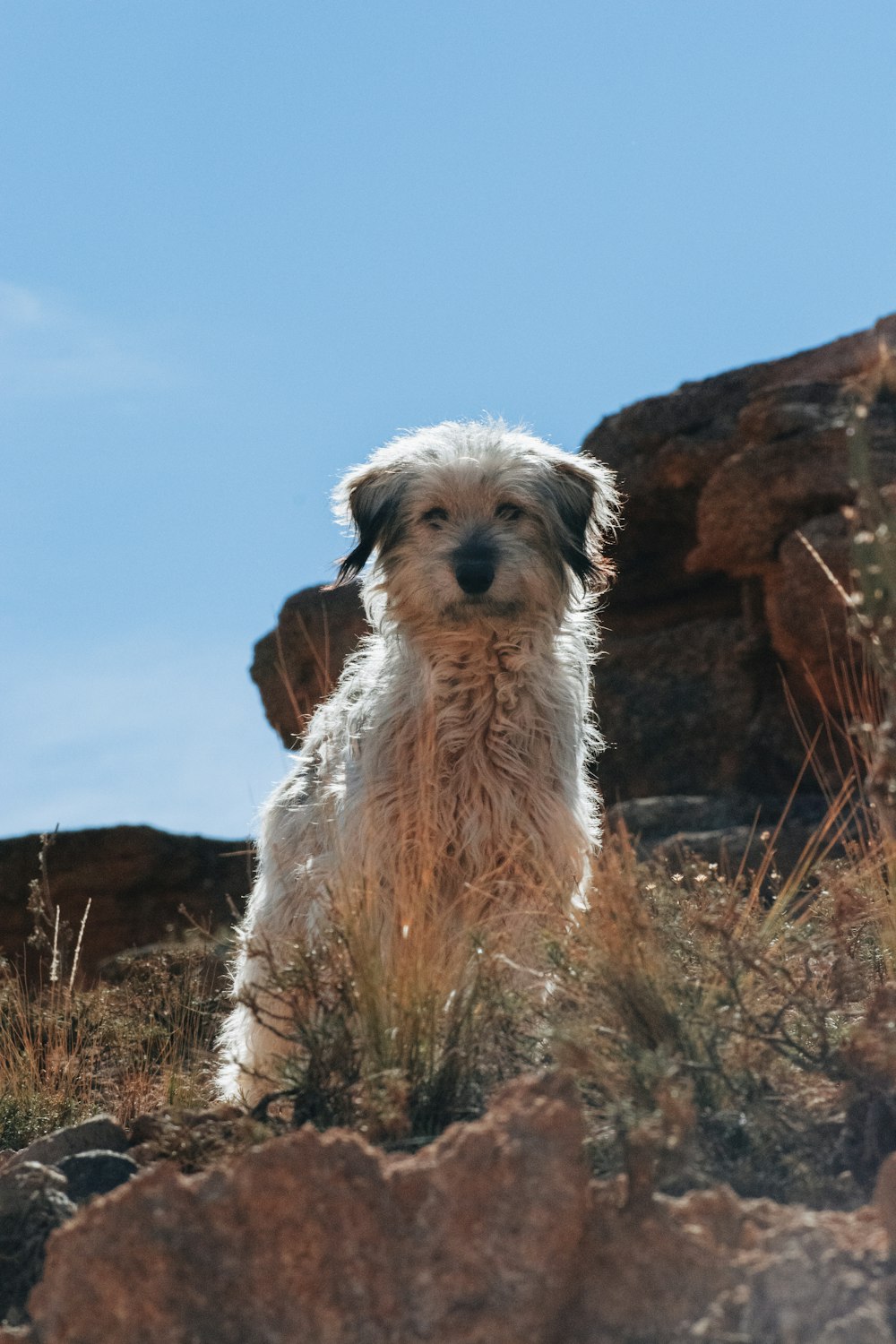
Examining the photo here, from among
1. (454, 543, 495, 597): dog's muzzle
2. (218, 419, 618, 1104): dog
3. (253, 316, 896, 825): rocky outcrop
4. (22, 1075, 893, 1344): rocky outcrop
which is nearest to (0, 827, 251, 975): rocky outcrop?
(253, 316, 896, 825): rocky outcrop

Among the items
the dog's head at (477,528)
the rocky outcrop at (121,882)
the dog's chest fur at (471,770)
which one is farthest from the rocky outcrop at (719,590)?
the dog's chest fur at (471,770)

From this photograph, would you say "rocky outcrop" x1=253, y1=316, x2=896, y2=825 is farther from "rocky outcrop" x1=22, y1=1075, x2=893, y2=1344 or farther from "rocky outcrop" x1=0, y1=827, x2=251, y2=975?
"rocky outcrop" x1=22, y1=1075, x2=893, y2=1344

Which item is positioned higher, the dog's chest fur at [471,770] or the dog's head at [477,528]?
the dog's head at [477,528]

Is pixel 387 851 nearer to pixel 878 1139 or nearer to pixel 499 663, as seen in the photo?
pixel 499 663

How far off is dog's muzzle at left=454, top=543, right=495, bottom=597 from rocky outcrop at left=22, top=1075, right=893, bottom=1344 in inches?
120

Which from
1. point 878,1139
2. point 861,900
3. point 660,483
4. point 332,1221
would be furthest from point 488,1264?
point 660,483

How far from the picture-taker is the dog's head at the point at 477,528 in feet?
18.4

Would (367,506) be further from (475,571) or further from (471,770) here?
(471,770)

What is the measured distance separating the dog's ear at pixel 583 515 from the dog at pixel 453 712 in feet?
0.04

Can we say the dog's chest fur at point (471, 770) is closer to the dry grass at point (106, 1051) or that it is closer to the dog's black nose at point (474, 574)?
the dog's black nose at point (474, 574)

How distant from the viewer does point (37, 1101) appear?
569 centimetres

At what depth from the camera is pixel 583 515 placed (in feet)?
20.6

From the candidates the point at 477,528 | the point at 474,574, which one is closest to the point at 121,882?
the point at 477,528

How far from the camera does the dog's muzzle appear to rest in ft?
18.2
